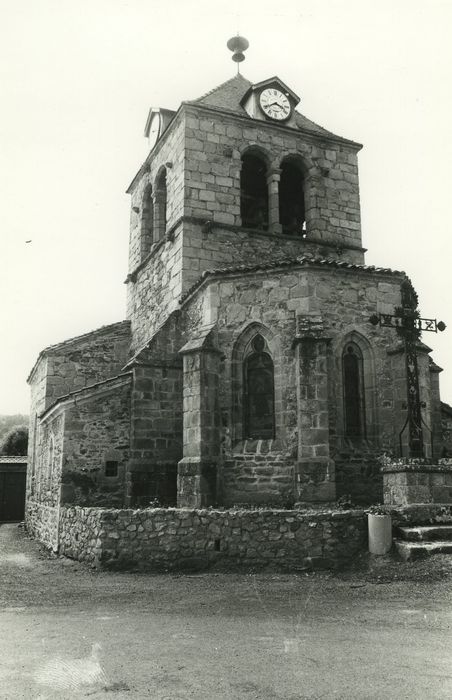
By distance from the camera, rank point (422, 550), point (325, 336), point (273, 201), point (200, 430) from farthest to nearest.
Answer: point (273, 201), point (200, 430), point (325, 336), point (422, 550)

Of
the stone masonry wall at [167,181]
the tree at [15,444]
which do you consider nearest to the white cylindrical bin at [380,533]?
the stone masonry wall at [167,181]

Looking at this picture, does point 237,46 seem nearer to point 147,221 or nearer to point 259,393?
point 147,221

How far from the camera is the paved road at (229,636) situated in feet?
16.1

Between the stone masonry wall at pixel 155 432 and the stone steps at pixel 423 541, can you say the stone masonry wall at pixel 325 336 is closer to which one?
the stone masonry wall at pixel 155 432

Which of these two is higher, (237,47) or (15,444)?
(237,47)

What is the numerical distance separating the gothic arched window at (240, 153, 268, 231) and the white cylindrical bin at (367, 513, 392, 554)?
1138cm

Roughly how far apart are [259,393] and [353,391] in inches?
79.4

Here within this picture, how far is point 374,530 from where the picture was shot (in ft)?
32.4

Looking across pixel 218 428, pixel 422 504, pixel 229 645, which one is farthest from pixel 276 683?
pixel 218 428

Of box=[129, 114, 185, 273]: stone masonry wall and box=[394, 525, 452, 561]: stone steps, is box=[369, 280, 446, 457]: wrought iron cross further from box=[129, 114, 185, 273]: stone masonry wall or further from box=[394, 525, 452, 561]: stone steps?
box=[129, 114, 185, 273]: stone masonry wall

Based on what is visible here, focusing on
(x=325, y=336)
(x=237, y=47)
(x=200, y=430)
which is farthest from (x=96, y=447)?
(x=237, y=47)

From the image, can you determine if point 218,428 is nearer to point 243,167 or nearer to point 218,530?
point 218,530

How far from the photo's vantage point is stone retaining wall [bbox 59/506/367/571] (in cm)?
1001

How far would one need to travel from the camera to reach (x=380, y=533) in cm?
983
